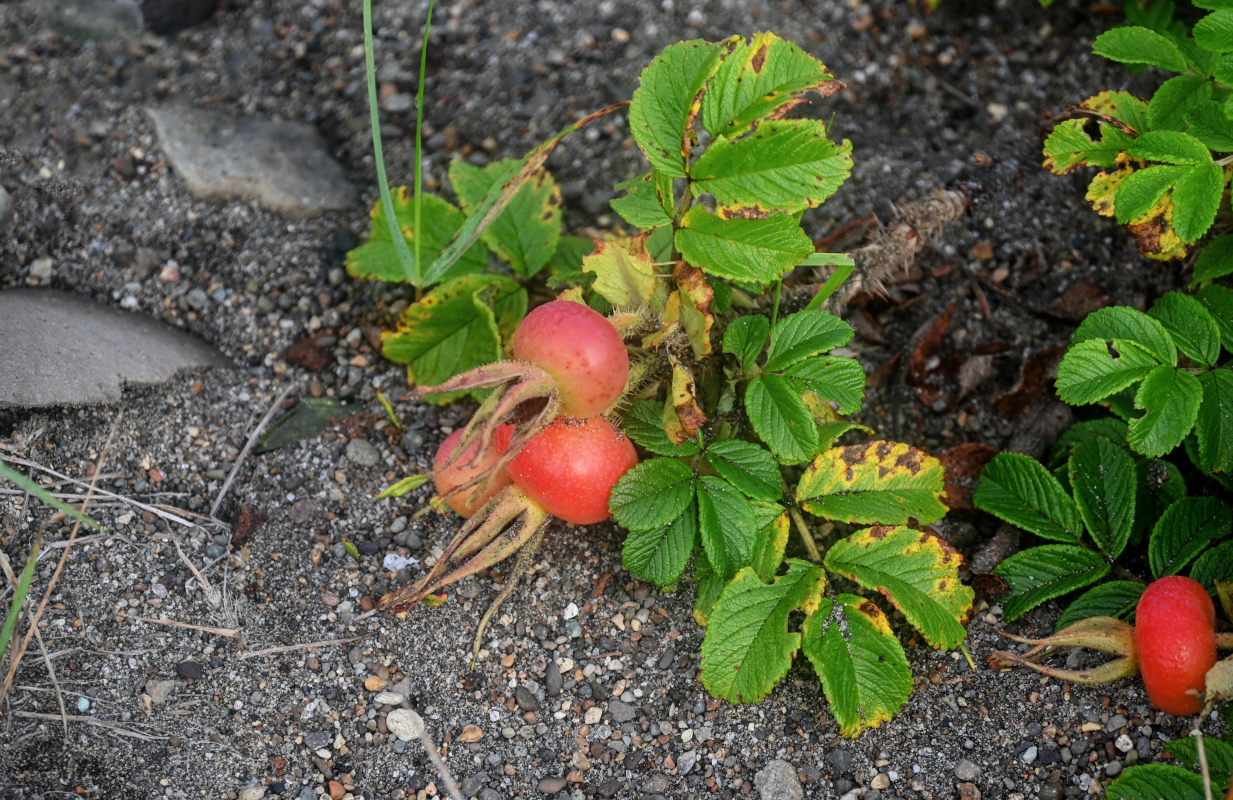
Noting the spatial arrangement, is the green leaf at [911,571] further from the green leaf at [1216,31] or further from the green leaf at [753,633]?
the green leaf at [1216,31]

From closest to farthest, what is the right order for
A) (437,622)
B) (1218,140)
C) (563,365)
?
(563,365) → (1218,140) → (437,622)

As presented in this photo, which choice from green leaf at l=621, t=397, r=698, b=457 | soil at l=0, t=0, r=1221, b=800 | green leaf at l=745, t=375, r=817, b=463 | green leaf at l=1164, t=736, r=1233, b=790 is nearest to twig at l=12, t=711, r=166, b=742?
soil at l=0, t=0, r=1221, b=800

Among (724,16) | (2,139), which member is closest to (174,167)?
(2,139)

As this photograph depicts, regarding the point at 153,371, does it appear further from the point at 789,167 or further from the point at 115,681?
the point at 789,167

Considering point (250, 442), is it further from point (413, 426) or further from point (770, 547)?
point (770, 547)

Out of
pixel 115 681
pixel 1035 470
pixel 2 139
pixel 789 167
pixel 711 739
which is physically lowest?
pixel 711 739

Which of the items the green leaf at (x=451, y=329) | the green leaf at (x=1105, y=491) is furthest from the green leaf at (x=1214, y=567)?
the green leaf at (x=451, y=329)
